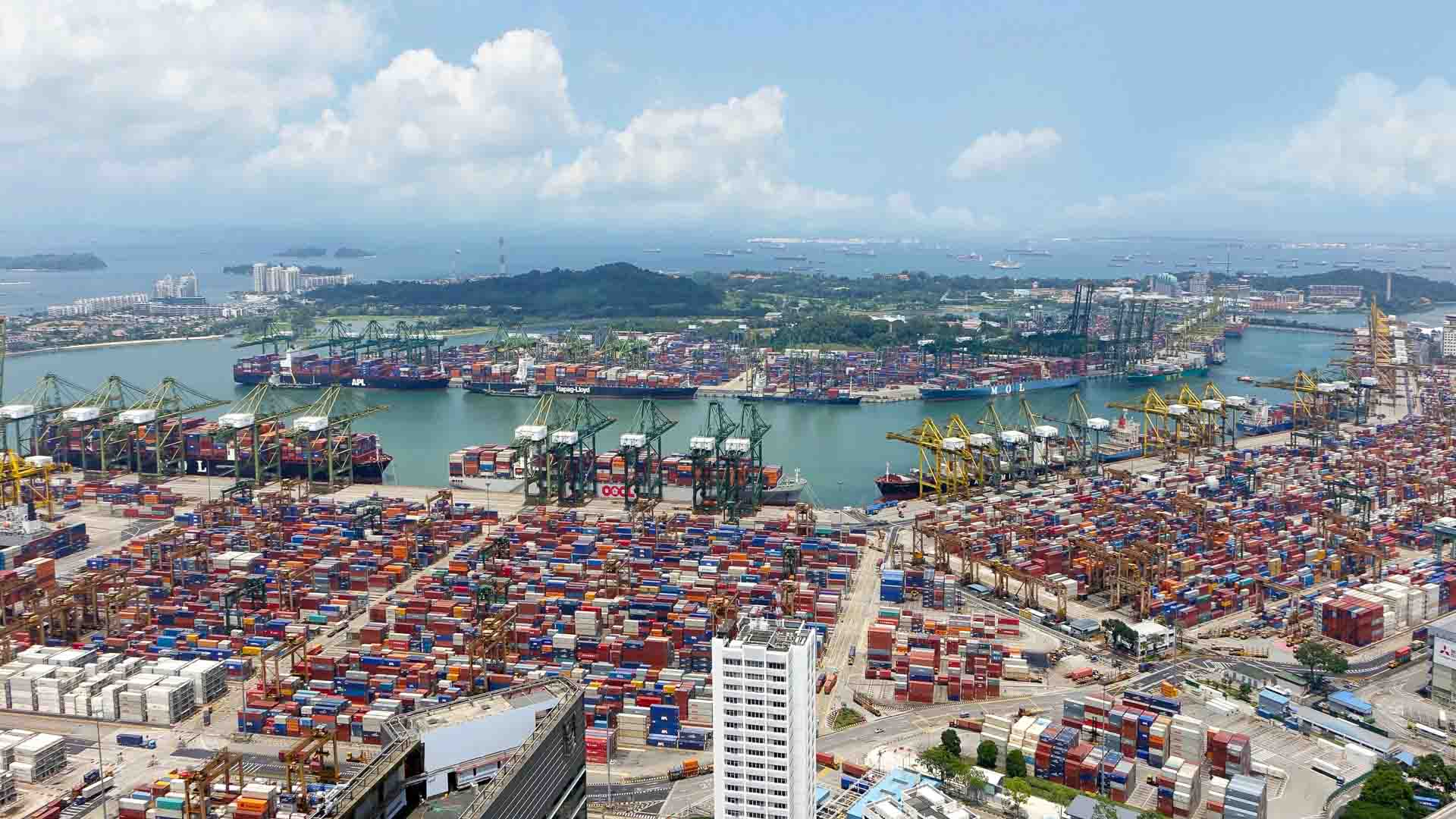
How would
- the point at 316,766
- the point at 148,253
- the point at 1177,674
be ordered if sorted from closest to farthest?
the point at 316,766 < the point at 1177,674 < the point at 148,253

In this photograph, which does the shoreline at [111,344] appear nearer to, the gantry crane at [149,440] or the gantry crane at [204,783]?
the gantry crane at [149,440]

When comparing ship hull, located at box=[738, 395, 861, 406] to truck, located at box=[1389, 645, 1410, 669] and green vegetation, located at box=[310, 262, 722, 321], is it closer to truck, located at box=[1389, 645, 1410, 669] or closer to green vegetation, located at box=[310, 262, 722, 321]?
truck, located at box=[1389, 645, 1410, 669]

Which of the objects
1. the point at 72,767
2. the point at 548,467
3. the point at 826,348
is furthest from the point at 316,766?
the point at 826,348

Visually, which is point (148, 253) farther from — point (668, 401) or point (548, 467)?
point (548, 467)

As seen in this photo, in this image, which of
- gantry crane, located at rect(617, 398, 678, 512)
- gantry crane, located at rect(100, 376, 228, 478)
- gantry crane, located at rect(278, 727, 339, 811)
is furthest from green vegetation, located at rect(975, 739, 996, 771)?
gantry crane, located at rect(100, 376, 228, 478)

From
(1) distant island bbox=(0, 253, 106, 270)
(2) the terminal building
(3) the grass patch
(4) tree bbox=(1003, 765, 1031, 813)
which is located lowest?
(3) the grass patch

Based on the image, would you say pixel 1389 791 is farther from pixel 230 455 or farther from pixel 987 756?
pixel 230 455
